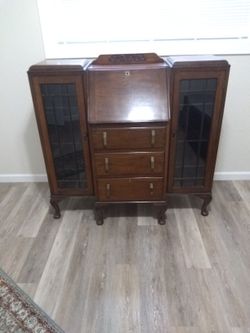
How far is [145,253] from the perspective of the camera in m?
1.70

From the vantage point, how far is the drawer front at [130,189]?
177 cm

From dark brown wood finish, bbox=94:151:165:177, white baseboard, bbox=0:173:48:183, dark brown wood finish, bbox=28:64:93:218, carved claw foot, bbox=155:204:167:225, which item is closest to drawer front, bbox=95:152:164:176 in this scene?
dark brown wood finish, bbox=94:151:165:177

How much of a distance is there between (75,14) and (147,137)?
1094 millimetres

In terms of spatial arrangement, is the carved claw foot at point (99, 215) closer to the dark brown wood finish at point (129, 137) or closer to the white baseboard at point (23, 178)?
the dark brown wood finish at point (129, 137)

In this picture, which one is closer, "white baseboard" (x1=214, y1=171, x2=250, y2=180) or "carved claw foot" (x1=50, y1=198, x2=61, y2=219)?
"carved claw foot" (x1=50, y1=198, x2=61, y2=219)

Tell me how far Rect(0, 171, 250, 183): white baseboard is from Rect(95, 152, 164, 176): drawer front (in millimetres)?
970

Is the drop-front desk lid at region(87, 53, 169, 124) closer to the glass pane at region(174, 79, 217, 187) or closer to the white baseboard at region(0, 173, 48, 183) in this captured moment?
the glass pane at region(174, 79, 217, 187)

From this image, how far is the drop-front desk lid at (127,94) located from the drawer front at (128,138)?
7 centimetres

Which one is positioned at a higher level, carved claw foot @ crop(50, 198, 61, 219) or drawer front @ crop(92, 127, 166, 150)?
drawer front @ crop(92, 127, 166, 150)

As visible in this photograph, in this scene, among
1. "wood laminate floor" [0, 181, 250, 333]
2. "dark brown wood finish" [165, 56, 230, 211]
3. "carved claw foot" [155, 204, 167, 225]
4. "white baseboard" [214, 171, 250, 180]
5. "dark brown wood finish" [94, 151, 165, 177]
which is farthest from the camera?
"white baseboard" [214, 171, 250, 180]

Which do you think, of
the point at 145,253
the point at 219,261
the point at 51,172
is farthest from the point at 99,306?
the point at 51,172

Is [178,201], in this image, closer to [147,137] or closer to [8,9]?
[147,137]

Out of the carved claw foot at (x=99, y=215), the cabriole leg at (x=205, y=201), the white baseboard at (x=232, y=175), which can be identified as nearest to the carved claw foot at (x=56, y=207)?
the carved claw foot at (x=99, y=215)

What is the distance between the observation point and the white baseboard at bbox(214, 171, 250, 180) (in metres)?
2.44
